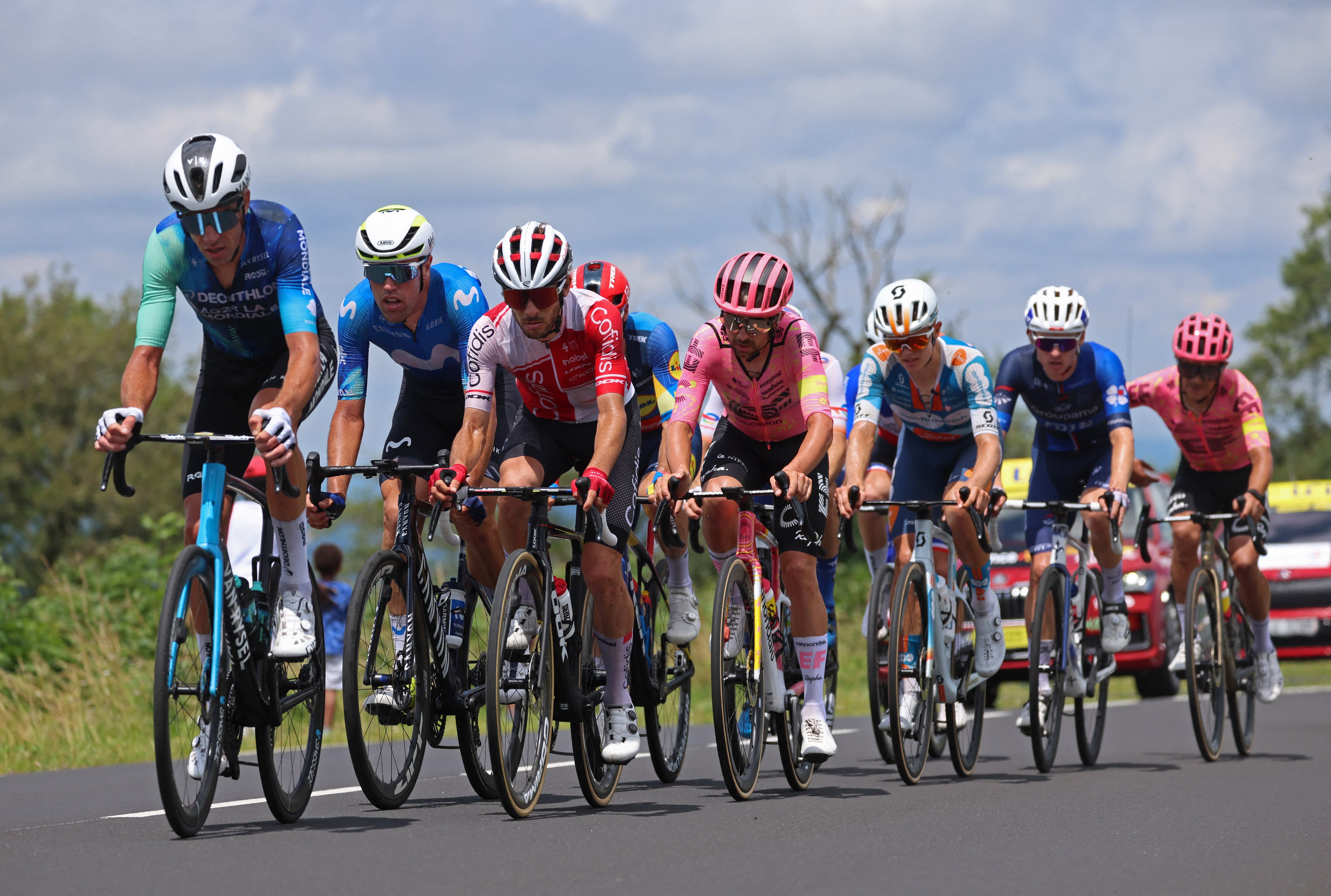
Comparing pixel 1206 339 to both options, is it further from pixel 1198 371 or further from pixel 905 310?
pixel 905 310

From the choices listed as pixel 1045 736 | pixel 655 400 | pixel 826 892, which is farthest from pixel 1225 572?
pixel 826 892

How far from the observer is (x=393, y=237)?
27.4ft

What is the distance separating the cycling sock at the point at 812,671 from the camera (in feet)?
28.5

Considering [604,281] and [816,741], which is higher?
[604,281]

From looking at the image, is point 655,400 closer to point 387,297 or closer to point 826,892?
point 387,297

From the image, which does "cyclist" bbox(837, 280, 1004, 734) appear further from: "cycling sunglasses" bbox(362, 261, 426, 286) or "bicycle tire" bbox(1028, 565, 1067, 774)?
"cycling sunglasses" bbox(362, 261, 426, 286)

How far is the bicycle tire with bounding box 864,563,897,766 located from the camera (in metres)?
9.08

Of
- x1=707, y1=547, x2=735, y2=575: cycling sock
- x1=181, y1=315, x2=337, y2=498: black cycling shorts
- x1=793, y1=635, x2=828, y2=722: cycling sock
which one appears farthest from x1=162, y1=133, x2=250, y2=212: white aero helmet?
x1=793, y1=635, x2=828, y2=722: cycling sock

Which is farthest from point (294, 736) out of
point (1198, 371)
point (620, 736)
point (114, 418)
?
point (1198, 371)

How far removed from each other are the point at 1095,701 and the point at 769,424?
11.7 feet

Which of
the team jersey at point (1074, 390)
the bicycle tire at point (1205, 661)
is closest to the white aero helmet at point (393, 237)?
the team jersey at point (1074, 390)

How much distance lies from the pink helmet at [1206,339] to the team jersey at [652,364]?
391 cm

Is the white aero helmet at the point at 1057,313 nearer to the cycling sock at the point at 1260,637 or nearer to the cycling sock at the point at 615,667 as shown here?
the cycling sock at the point at 1260,637

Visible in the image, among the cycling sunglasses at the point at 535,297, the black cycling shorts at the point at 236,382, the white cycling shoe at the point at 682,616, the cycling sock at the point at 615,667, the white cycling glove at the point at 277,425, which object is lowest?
the cycling sock at the point at 615,667
